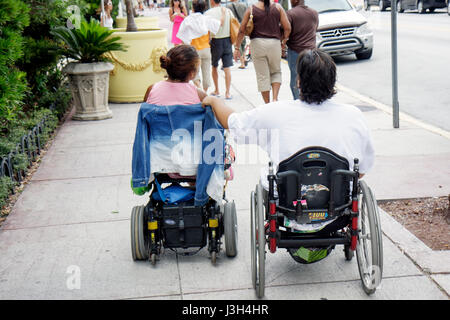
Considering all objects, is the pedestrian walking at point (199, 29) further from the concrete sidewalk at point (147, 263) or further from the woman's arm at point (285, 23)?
the concrete sidewalk at point (147, 263)

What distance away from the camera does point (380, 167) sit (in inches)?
258

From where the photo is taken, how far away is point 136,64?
35.8ft

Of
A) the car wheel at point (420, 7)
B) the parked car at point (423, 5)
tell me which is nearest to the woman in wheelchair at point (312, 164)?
the parked car at point (423, 5)

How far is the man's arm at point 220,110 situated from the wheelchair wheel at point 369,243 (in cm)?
92

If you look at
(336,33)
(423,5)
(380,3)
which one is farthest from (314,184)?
(380,3)

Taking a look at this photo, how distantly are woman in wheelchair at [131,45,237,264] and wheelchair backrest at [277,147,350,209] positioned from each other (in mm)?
696

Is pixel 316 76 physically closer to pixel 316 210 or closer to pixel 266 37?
pixel 316 210

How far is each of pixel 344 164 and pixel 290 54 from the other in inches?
225

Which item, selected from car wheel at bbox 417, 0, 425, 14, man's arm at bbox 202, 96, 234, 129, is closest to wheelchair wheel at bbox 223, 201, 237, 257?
man's arm at bbox 202, 96, 234, 129

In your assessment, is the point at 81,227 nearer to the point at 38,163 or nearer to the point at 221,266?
the point at 221,266

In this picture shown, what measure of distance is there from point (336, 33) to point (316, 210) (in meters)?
12.1

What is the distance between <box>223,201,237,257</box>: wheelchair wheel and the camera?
429 cm

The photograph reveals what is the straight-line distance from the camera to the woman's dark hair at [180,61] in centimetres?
423
